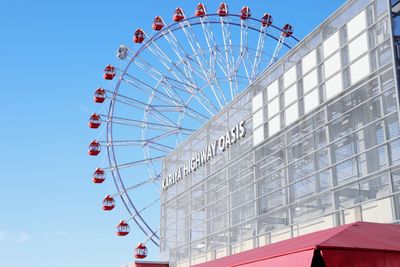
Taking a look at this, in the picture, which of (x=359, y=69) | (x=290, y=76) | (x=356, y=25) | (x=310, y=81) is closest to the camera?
(x=359, y=69)

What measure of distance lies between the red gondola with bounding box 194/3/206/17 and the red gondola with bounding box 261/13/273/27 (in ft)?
10.4

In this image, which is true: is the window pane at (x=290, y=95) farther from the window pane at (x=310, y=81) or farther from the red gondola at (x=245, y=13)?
the red gondola at (x=245, y=13)

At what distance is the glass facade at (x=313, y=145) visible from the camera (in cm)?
1412

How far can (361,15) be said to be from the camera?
50.2ft

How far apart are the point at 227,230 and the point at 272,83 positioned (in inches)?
217

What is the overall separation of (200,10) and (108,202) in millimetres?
11041

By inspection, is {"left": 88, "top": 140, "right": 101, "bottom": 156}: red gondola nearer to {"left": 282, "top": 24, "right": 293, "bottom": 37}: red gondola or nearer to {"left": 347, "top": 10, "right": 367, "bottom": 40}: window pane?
{"left": 282, "top": 24, "right": 293, "bottom": 37}: red gondola

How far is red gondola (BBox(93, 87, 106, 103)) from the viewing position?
104 feet

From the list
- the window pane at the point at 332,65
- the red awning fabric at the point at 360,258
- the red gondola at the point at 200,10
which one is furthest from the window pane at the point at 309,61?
the red gondola at the point at 200,10

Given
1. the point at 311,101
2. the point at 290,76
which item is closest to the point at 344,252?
the point at 311,101

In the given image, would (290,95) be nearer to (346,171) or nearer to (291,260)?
(346,171)

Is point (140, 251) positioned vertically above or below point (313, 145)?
below

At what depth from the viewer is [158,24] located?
31.8 metres

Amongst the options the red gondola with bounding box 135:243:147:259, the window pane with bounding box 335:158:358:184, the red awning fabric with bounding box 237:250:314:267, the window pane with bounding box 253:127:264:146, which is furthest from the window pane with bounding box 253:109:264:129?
the red gondola with bounding box 135:243:147:259
